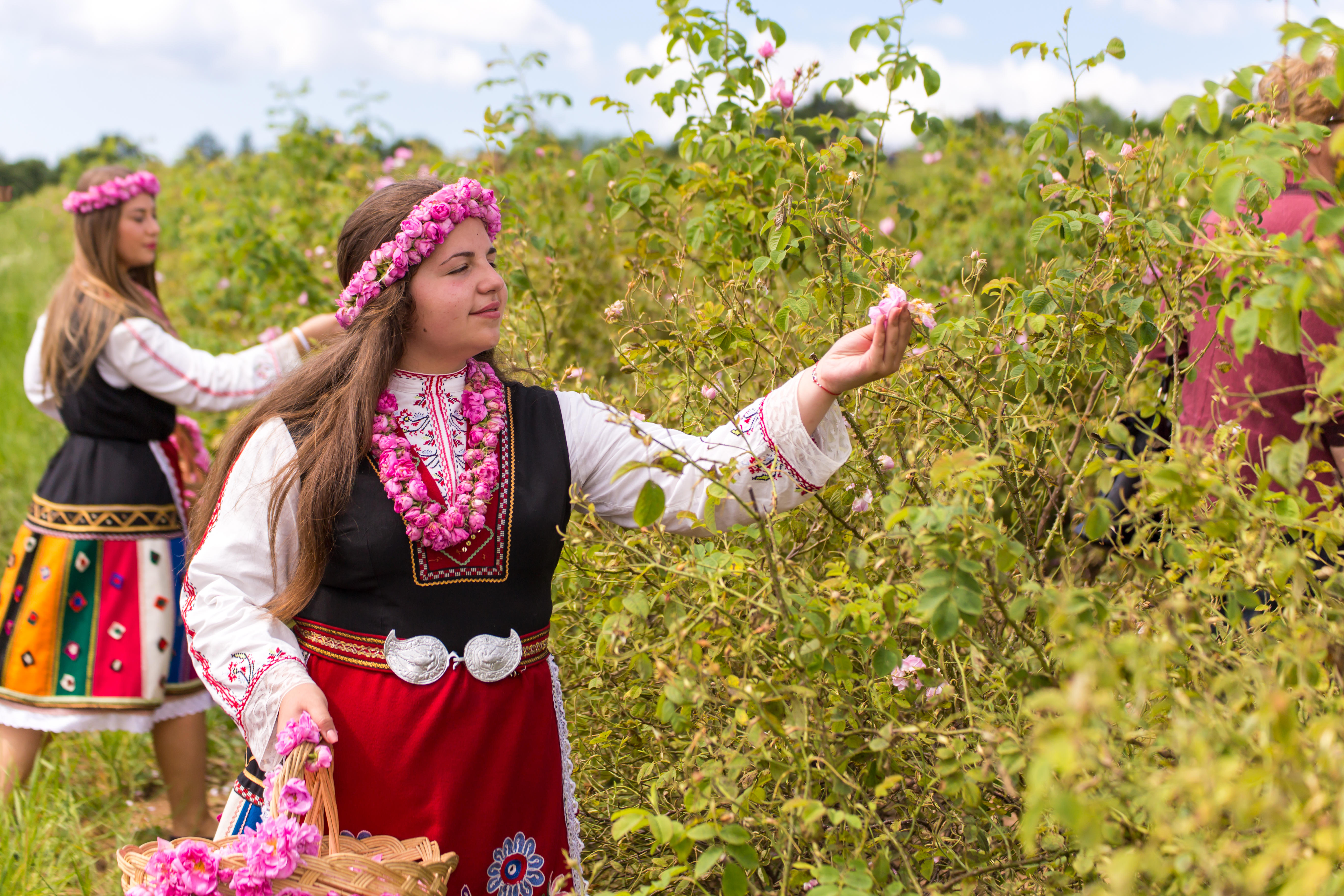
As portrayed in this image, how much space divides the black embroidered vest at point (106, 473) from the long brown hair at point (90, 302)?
0.07 meters

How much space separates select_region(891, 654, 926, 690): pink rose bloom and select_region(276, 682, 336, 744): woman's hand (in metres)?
0.79

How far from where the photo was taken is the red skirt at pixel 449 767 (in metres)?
1.66

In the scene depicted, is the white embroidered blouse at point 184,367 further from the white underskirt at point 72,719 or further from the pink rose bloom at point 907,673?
the pink rose bloom at point 907,673

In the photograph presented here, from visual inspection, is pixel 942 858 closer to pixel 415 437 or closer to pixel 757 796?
pixel 757 796

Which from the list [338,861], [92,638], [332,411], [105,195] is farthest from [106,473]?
[338,861]

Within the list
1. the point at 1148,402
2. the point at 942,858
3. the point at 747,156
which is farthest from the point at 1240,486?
the point at 747,156

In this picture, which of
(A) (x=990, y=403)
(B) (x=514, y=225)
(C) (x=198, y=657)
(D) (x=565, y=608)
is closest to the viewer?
(C) (x=198, y=657)

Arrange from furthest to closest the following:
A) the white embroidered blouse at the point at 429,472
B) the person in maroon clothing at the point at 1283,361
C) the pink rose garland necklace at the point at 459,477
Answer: the person in maroon clothing at the point at 1283,361 → the pink rose garland necklace at the point at 459,477 → the white embroidered blouse at the point at 429,472

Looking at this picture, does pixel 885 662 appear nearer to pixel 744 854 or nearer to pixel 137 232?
pixel 744 854

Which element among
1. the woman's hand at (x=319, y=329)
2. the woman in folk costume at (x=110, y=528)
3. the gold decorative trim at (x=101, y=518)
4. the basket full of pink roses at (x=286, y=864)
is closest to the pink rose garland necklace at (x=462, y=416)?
the basket full of pink roses at (x=286, y=864)

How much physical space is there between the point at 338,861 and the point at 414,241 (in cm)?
96

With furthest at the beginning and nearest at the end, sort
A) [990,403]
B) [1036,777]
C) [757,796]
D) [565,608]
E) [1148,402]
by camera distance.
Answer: [565,608] → [990,403] → [1148,402] → [757,796] → [1036,777]

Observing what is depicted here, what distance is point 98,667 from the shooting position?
2.95 meters

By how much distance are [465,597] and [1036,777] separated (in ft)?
3.57
